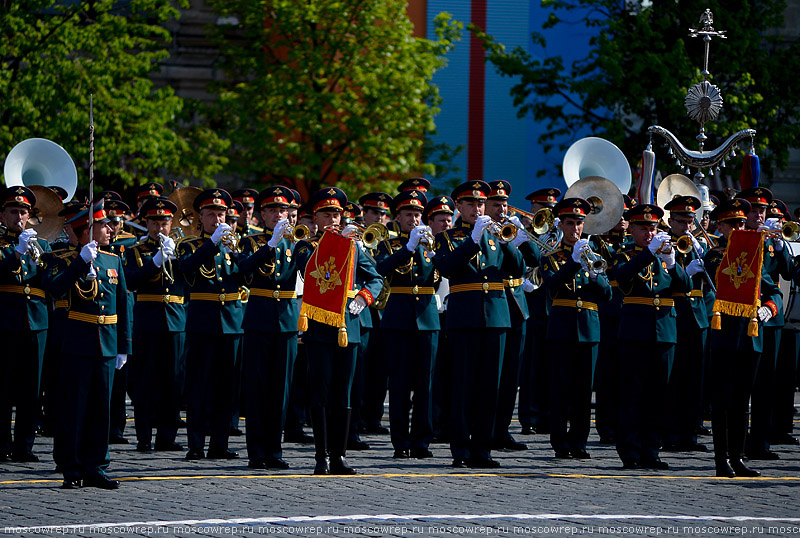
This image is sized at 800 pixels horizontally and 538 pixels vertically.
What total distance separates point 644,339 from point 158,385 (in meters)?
4.34

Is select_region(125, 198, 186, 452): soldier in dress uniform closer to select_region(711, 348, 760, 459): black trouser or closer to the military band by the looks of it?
the military band

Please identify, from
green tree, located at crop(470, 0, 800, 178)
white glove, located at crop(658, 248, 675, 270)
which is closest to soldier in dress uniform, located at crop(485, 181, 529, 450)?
white glove, located at crop(658, 248, 675, 270)

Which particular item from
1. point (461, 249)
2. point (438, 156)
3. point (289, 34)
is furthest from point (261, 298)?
point (438, 156)

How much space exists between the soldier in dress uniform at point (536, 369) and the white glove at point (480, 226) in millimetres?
3291

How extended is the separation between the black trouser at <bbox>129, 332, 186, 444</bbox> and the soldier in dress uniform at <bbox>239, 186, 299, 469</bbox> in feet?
4.26

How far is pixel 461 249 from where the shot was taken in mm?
11734

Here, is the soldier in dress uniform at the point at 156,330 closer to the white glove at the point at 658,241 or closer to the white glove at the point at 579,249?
the white glove at the point at 579,249

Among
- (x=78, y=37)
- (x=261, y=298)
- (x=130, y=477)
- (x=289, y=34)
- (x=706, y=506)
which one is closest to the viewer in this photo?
(x=706, y=506)

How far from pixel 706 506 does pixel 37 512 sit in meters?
4.50

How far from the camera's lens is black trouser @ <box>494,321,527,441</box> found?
1314 centimetres

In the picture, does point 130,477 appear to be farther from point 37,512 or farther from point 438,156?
point 438,156

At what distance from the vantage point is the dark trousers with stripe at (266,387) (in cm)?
1192

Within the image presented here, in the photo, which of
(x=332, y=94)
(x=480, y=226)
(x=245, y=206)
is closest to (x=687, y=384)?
(x=480, y=226)

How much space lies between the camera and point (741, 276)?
11852mm
